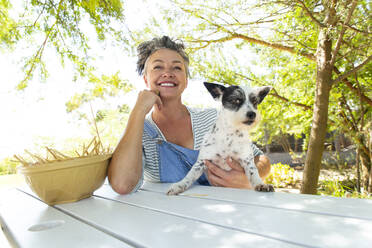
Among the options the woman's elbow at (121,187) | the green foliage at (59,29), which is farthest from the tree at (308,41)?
the woman's elbow at (121,187)

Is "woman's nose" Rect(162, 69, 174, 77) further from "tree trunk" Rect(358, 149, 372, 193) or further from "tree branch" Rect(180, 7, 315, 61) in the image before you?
"tree trunk" Rect(358, 149, 372, 193)

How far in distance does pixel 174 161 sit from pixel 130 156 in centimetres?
46

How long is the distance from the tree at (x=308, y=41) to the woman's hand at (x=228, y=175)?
2.09 m

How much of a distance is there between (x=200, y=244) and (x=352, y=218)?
0.51 metres

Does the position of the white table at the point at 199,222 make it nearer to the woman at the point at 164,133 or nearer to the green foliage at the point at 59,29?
the woman at the point at 164,133

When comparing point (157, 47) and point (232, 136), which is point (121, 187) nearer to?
point (232, 136)

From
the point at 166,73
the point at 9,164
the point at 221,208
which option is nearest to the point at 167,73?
the point at 166,73

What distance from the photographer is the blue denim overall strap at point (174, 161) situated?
1.88 m

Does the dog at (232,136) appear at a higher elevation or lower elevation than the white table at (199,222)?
higher

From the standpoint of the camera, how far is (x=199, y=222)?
0.86 metres

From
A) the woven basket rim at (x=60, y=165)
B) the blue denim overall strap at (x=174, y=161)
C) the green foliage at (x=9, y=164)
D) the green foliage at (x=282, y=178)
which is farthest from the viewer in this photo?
the green foliage at (x=282, y=178)

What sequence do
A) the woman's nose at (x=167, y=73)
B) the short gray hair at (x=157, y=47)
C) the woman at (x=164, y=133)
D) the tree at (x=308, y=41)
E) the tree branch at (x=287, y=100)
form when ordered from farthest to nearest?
the tree branch at (x=287, y=100)
the tree at (x=308, y=41)
the short gray hair at (x=157, y=47)
the woman's nose at (x=167, y=73)
the woman at (x=164, y=133)

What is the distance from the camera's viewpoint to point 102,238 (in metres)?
0.78

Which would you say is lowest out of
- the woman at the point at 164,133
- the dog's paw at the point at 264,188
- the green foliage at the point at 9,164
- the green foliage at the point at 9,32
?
the green foliage at the point at 9,164
